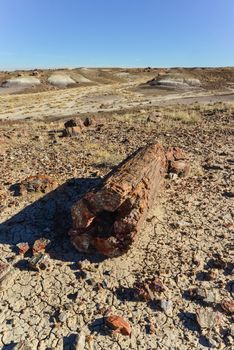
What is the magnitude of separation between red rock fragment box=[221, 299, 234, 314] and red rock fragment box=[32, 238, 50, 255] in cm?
366

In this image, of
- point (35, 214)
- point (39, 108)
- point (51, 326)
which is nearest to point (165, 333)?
point (51, 326)

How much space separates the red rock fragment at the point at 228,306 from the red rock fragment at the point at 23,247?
13.1 ft

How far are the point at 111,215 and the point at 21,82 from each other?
5042cm

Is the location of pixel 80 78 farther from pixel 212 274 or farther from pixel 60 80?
pixel 212 274

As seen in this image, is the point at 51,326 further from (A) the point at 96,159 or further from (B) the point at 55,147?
(B) the point at 55,147

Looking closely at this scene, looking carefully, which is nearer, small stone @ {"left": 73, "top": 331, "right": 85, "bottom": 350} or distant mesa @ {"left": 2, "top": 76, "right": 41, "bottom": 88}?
small stone @ {"left": 73, "top": 331, "right": 85, "bottom": 350}

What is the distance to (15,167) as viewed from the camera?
12.2 metres

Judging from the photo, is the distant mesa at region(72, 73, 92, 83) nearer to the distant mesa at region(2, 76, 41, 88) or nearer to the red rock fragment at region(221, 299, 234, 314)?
the distant mesa at region(2, 76, 41, 88)

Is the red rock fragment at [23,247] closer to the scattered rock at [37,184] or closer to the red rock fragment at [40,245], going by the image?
the red rock fragment at [40,245]

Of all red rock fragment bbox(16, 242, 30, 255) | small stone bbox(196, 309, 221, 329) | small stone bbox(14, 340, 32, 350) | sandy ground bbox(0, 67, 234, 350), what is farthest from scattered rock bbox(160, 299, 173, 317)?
red rock fragment bbox(16, 242, 30, 255)

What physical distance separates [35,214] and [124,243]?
2.78 meters

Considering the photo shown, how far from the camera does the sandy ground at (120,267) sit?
241 inches

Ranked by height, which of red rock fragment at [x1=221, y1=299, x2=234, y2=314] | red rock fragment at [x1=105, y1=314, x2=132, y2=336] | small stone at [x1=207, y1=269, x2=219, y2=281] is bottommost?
red rock fragment at [x1=105, y1=314, x2=132, y2=336]

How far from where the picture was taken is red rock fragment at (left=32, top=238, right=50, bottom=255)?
25.9 ft
